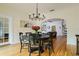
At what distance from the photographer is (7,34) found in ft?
8.81

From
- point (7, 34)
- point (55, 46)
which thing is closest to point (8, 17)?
point (7, 34)

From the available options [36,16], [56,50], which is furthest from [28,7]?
[56,50]

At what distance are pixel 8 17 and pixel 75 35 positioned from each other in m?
1.20

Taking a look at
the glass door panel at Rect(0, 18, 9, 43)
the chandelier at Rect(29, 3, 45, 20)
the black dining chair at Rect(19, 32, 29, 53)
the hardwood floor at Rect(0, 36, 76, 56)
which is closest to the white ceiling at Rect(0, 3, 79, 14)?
the chandelier at Rect(29, 3, 45, 20)

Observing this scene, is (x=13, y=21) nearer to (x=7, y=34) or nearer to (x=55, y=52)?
(x=7, y=34)

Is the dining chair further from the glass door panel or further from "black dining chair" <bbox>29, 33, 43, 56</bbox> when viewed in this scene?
the glass door panel

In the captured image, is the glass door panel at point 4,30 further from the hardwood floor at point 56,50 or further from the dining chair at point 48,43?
the dining chair at point 48,43

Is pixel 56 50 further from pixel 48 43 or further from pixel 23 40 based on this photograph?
pixel 23 40

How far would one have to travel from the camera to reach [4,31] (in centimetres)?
268

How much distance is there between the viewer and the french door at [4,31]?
104 inches

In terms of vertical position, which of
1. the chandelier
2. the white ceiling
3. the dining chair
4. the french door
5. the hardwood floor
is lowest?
the hardwood floor

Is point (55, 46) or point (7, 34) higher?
point (7, 34)

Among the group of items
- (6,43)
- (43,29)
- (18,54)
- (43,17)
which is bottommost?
(18,54)

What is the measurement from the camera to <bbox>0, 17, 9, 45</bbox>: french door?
263 centimetres
